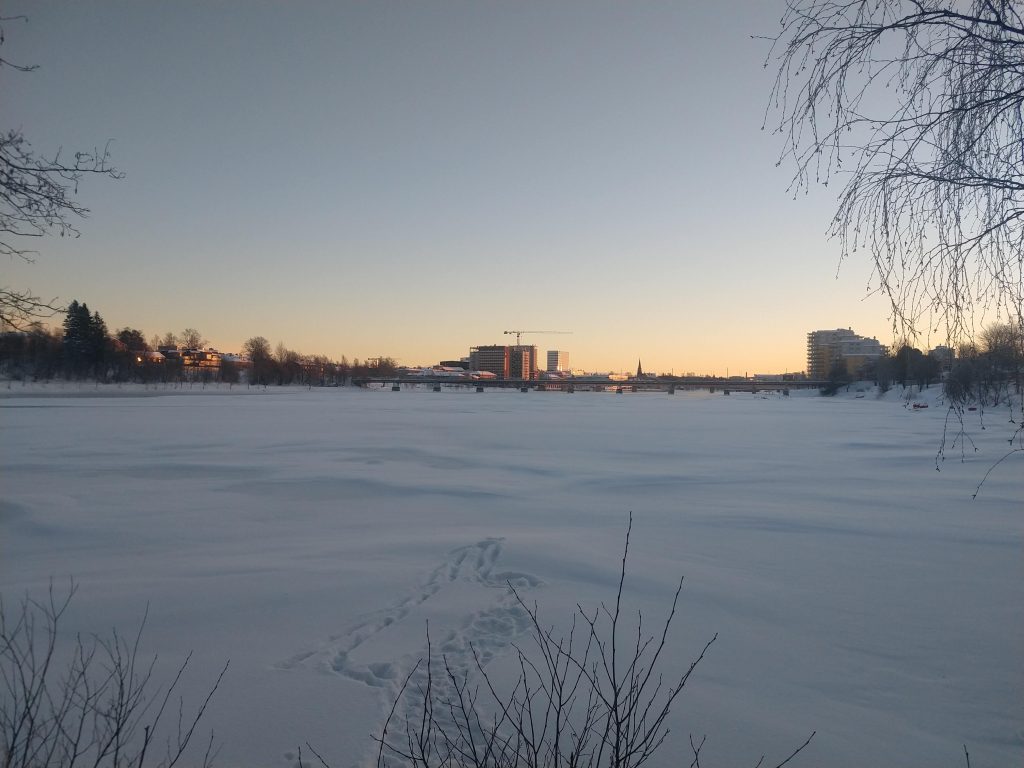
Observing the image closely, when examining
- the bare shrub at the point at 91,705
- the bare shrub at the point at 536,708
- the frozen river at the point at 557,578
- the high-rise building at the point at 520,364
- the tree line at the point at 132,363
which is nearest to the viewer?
the bare shrub at the point at 91,705

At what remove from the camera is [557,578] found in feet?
19.9

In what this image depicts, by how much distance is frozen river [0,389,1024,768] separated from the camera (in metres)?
3.68

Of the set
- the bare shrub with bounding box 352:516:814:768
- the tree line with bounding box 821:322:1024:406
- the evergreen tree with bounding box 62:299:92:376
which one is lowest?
the bare shrub with bounding box 352:516:814:768

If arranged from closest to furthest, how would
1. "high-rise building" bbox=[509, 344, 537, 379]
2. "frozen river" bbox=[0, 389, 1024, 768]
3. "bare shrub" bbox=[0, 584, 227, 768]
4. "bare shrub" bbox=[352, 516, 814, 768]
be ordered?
"bare shrub" bbox=[0, 584, 227, 768] < "bare shrub" bbox=[352, 516, 814, 768] < "frozen river" bbox=[0, 389, 1024, 768] < "high-rise building" bbox=[509, 344, 537, 379]

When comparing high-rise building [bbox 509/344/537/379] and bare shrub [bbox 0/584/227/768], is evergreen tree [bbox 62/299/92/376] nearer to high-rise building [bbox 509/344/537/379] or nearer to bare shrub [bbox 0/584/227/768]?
bare shrub [bbox 0/584/227/768]

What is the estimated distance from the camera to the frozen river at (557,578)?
3684mm

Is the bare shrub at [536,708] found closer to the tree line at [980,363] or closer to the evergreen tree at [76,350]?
the tree line at [980,363]

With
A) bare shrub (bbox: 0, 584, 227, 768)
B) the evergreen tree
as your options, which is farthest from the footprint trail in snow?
the evergreen tree

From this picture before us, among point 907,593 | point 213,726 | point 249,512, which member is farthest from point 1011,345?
point 249,512

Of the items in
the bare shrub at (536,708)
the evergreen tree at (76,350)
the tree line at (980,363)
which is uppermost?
the evergreen tree at (76,350)

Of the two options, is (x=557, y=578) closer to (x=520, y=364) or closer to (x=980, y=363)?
(x=980, y=363)

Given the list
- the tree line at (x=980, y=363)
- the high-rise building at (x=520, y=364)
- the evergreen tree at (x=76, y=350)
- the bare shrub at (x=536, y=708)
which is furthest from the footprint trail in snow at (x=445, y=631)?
the high-rise building at (x=520, y=364)

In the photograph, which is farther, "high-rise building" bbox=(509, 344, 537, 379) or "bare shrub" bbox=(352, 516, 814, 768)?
"high-rise building" bbox=(509, 344, 537, 379)

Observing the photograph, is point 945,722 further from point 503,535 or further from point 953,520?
point 953,520
